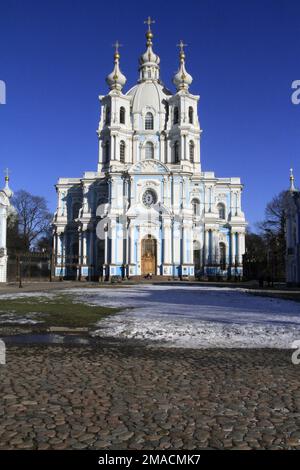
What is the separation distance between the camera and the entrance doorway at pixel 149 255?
53.5 meters

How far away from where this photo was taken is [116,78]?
206 ft

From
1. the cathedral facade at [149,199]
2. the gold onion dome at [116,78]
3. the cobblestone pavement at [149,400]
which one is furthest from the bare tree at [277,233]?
the cobblestone pavement at [149,400]

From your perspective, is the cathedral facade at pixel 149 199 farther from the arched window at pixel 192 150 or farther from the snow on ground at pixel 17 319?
the snow on ground at pixel 17 319

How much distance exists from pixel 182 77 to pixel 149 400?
6171 cm

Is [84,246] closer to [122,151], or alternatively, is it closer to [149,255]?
[149,255]

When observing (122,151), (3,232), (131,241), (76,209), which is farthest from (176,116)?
(3,232)

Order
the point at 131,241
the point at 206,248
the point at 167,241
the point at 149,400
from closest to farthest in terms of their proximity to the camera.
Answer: the point at 149,400
the point at 131,241
the point at 167,241
the point at 206,248

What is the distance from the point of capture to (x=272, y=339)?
10.0 meters

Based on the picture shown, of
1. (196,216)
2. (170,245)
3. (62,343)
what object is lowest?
(62,343)

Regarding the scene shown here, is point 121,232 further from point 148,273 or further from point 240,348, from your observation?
point 240,348

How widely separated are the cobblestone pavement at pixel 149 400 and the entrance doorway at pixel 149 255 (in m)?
44.9

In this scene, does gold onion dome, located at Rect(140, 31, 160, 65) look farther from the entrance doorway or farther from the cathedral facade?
the entrance doorway
